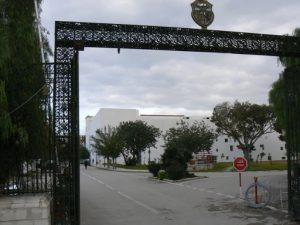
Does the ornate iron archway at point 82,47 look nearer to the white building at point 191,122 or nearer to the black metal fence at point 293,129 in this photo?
the black metal fence at point 293,129

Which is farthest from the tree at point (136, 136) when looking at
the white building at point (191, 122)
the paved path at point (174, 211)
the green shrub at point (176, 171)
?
the paved path at point (174, 211)

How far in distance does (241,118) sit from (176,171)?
106ft

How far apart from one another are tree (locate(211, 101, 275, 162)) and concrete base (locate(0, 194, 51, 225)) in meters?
59.0

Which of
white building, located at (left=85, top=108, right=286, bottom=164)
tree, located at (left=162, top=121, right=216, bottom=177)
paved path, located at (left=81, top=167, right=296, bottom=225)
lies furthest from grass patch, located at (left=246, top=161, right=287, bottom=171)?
white building, located at (left=85, top=108, right=286, bottom=164)

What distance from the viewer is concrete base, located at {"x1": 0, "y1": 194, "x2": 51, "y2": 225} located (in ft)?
32.6

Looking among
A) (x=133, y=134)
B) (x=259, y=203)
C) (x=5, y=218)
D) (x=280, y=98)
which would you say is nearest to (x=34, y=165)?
(x=5, y=218)

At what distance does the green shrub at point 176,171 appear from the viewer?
37188 mm

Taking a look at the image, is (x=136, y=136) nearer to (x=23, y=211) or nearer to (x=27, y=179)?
(x=27, y=179)

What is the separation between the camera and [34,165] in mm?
11805

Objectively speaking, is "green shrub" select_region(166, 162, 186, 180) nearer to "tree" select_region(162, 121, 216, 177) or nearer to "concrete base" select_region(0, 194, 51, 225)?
"tree" select_region(162, 121, 216, 177)

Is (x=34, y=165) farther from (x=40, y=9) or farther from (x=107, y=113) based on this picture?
(x=107, y=113)

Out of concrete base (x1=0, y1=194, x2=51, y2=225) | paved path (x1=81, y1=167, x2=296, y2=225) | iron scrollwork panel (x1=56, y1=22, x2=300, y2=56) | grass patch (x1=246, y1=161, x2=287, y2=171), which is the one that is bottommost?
paved path (x1=81, y1=167, x2=296, y2=225)

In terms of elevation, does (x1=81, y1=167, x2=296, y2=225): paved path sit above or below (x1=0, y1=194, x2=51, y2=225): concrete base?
below

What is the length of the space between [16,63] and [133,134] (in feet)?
229
